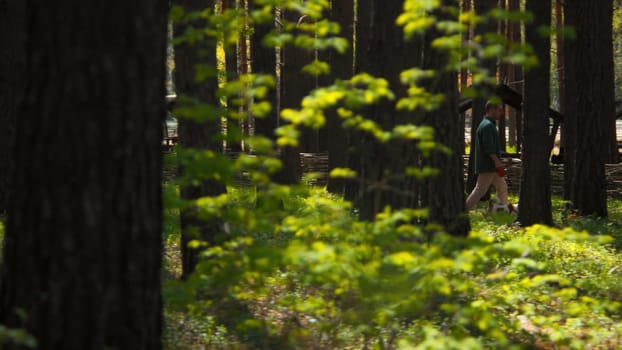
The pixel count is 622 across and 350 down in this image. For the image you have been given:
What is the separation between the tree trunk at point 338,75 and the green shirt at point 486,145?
13.0ft

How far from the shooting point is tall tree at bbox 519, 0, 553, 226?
37.0 feet

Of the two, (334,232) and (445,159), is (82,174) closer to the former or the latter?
(334,232)

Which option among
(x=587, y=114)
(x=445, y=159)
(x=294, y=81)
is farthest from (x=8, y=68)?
(x=587, y=114)

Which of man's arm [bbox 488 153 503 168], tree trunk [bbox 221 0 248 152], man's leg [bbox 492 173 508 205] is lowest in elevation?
man's leg [bbox 492 173 508 205]

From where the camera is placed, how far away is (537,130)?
11.4 meters

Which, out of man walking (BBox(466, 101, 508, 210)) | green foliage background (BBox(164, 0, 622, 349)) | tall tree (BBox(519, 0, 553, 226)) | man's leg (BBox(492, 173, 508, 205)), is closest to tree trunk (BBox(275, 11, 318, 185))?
man walking (BBox(466, 101, 508, 210))

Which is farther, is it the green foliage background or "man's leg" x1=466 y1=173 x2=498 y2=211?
"man's leg" x1=466 y1=173 x2=498 y2=211

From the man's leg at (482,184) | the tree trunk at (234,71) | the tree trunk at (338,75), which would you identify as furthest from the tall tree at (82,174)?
the tree trunk at (338,75)

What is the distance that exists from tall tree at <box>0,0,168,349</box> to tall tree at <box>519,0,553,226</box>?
331 inches

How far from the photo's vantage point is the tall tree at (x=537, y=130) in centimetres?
1127

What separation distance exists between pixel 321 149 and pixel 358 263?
18.7 m

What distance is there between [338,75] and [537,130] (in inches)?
225

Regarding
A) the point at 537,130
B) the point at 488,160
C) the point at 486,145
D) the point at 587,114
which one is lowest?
the point at 488,160

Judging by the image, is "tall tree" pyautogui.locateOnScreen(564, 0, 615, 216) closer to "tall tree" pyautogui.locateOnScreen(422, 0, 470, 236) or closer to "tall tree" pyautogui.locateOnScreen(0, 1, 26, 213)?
"tall tree" pyautogui.locateOnScreen(422, 0, 470, 236)
